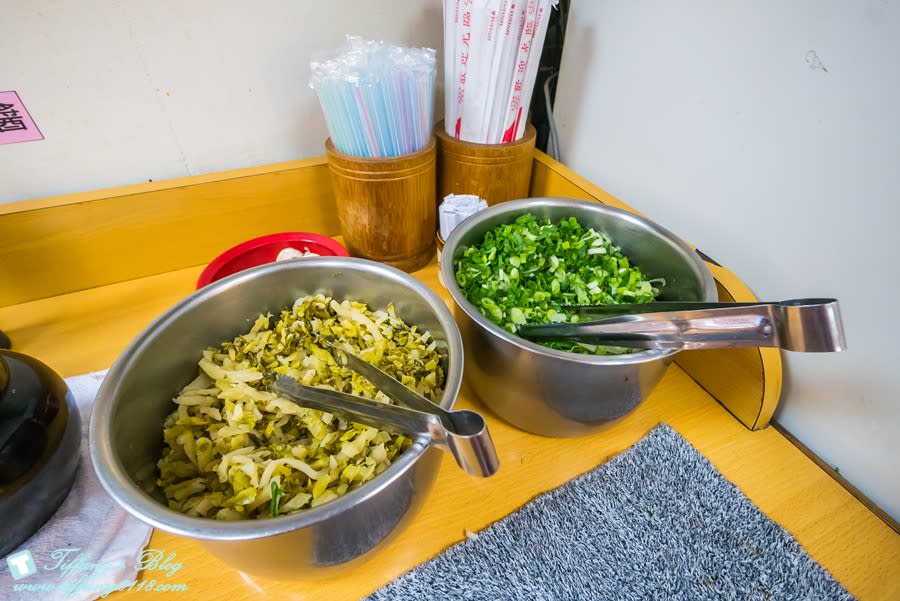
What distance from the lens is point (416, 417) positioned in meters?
0.42

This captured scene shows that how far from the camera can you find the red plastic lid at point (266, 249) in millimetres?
867

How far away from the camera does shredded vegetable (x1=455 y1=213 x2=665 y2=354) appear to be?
0.74 m

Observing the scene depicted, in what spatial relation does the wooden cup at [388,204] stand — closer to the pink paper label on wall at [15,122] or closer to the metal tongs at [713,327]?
the metal tongs at [713,327]

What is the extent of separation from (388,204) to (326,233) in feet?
0.90

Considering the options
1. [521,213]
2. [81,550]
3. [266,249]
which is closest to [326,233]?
[266,249]

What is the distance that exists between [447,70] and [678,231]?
542 mm

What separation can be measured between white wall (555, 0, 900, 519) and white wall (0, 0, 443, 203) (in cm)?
51

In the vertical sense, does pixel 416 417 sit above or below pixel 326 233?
above

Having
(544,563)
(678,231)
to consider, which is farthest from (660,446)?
(678,231)

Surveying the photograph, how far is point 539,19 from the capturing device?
80 cm

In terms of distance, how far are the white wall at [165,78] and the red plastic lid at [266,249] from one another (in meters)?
0.20

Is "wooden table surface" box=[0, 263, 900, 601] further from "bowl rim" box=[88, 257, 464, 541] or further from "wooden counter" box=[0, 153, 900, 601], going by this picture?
"bowl rim" box=[88, 257, 464, 541]

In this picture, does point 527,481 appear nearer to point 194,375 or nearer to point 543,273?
point 543,273
